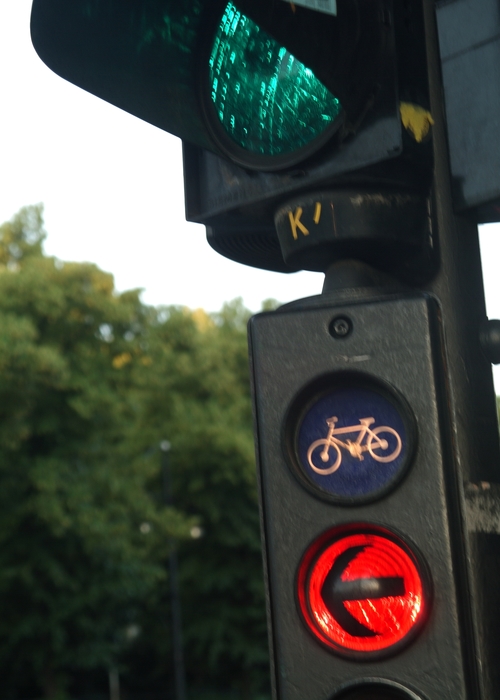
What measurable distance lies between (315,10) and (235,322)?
32799 mm

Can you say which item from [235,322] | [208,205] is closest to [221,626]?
[235,322]

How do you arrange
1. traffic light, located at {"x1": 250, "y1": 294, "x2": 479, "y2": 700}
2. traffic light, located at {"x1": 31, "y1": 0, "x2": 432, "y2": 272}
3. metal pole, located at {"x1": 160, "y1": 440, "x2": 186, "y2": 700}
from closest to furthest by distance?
traffic light, located at {"x1": 250, "y1": 294, "x2": 479, "y2": 700} → traffic light, located at {"x1": 31, "y1": 0, "x2": 432, "y2": 272} → metal pole, located at {"x1": 160, "y1": 440, "x2": 186, "y2": 700}

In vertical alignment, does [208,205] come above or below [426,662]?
above

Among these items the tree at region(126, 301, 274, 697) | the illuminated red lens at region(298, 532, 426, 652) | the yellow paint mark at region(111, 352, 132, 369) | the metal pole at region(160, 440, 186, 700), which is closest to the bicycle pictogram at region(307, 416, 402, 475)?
the illuminated red lens at region(298, 532, 426, 652)

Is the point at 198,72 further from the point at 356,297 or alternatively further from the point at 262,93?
the point at 356,297

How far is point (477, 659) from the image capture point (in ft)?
4.40

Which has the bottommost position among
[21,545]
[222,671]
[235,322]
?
[222,671]

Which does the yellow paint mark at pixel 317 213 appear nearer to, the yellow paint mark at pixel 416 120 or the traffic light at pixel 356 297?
the traffic light at pixel 356 297

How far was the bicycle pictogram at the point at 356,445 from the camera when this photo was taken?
138 centimetres

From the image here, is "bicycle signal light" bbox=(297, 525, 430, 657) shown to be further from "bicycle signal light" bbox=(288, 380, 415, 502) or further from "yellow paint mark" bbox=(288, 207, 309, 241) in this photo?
"yellow paint mark" bbox=(288, 207, 309, 241)

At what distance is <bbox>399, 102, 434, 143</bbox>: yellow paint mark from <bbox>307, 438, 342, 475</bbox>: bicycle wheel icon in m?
0.50

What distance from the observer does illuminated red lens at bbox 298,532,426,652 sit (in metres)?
1.36

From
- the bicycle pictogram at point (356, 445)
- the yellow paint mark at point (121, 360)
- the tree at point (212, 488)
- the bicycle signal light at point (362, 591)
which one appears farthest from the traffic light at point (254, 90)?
the tree at point (212, 488)

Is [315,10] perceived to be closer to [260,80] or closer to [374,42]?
[374,42]
